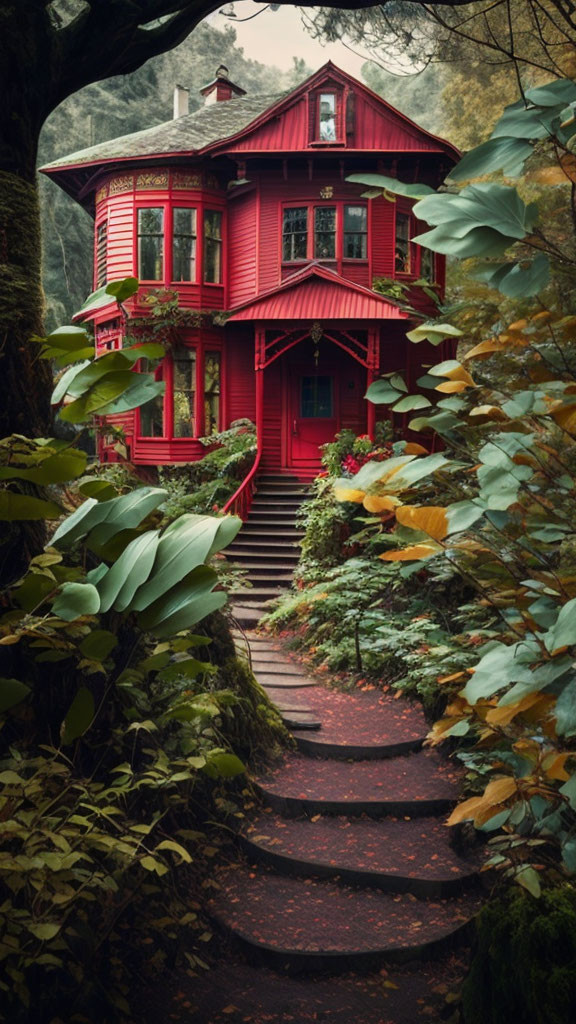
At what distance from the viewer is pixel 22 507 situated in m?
2.88

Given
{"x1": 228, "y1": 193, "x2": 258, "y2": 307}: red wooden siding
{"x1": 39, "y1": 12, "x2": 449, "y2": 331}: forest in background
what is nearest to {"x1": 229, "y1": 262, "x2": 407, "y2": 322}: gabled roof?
{"x1": 228, "y1": 193, "x2": 258, "y2": 307}: red wooden siding

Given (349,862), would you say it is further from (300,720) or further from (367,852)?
(300,720)

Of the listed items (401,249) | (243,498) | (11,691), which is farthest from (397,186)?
(401,249)

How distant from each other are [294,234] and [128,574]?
1647cm

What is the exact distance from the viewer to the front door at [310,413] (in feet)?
58.9

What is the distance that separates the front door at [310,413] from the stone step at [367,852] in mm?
12635

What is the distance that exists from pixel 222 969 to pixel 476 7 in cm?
1474

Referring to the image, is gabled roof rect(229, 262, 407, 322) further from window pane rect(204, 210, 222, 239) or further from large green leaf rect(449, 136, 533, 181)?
large green leaf rect(449, 136, 533, 181)

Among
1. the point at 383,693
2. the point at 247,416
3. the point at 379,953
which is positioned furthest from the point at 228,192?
the point at 379,953

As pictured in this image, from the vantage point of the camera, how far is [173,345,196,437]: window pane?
1875 cm

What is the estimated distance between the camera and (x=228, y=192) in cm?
1895

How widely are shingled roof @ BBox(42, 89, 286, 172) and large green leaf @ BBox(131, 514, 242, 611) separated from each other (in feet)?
54.6

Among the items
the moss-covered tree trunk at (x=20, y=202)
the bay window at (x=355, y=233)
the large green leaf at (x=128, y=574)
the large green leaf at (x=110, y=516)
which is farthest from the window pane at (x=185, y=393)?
the large green leaf at (x=128, y=574)

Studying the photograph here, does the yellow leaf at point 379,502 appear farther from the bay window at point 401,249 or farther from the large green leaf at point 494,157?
the bay window at point 401,249
